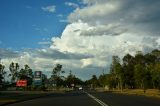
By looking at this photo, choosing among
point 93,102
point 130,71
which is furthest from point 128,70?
point 93,102

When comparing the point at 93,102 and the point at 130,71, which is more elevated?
A: the point at 130,71

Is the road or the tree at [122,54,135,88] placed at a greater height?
the tree at [122,54,135,88]

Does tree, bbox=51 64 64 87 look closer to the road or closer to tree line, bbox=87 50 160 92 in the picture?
tree line, bbox=87 50 160 92

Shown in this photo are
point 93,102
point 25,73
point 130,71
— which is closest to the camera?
point 93,102

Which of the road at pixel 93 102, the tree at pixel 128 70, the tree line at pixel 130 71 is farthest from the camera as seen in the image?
the tree at pixel 128 70

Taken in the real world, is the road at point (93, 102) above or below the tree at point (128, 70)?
below

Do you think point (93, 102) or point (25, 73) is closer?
point (93, 102)

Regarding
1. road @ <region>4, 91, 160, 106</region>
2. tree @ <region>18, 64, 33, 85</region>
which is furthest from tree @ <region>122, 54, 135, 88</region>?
road @ <region>4, 91, 160, 106</region>

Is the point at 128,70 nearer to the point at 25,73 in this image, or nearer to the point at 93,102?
the point at 25,73

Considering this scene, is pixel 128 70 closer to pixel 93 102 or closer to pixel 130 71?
pixel 130 71

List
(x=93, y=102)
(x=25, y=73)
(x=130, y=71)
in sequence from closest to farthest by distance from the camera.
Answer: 1. (x=93, y=102)
2. (x=130, y=71)
3. (x=25, y=73)

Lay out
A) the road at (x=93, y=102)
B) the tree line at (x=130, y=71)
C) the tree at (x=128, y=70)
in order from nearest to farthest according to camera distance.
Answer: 1. the road at (x=93, y=102)
2. the tree line at (x=130, y=71)
3. the tree at (x=128, y=70)

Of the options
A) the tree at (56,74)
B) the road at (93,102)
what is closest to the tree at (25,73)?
the tree at (56,74)

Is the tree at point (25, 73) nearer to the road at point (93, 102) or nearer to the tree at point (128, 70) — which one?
the tree at point (128, 70)
